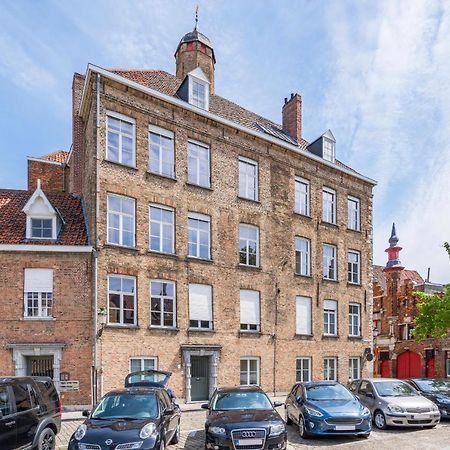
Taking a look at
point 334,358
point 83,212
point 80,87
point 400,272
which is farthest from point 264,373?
point 400,272

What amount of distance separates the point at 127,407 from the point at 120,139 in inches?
488

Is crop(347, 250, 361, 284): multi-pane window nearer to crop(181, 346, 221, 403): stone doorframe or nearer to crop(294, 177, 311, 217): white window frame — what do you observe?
crop(294, 177, 311, 217): white window frame

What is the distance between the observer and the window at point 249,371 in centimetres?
2219

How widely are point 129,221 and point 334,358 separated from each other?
13.7 meters

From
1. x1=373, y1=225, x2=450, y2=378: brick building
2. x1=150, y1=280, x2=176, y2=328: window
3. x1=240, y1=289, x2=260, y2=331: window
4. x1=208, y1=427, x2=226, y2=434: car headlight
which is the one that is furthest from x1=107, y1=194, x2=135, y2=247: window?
x1=373, y1=225, x2=450, y2=378: brick building

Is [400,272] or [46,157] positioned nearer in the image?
[46,157]

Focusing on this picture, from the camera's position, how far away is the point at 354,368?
89.5ft

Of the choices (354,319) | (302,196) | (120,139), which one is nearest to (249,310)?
(302,196)

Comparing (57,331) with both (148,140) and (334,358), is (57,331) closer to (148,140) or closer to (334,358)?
(148,140)

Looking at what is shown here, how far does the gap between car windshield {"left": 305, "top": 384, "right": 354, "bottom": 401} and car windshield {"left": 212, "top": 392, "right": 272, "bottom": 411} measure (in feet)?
6.21

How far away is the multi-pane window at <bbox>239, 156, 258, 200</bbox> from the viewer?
23.7m

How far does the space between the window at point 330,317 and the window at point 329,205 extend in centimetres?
462

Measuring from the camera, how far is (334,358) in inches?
1025

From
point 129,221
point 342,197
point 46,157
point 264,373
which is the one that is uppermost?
point 46,157
